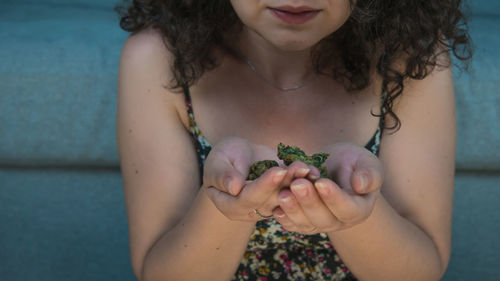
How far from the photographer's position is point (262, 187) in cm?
68

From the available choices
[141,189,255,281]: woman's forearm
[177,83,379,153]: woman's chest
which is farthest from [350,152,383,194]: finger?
[177,83,379,153]: woman's chest

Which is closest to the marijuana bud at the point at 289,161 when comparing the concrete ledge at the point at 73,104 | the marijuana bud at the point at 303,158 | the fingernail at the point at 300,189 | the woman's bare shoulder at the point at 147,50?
the marijuana bud at the point at 303,158

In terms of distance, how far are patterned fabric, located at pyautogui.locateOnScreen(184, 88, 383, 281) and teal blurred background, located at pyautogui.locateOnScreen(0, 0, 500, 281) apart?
47 cm

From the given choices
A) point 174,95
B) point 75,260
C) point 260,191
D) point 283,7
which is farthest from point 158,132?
point 75,260

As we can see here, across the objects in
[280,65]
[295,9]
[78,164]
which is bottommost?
[78,164]

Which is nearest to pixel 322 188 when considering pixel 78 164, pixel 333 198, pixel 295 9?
pixel 333 198

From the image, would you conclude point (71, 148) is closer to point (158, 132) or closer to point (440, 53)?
point (158, 132)

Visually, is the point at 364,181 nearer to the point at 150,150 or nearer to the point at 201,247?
the point at 201,247

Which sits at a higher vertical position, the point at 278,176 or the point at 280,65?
the point at 278,176

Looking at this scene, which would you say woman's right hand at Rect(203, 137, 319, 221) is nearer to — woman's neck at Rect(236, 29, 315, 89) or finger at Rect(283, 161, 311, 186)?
finger at Rect(283, 161, 311, 186)

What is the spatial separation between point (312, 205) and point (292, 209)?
0.02 metres

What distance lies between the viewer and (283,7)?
90cm

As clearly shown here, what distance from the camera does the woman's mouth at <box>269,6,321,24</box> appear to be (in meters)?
0.90

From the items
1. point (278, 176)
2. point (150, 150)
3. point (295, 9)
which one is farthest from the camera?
point (150, 150)
